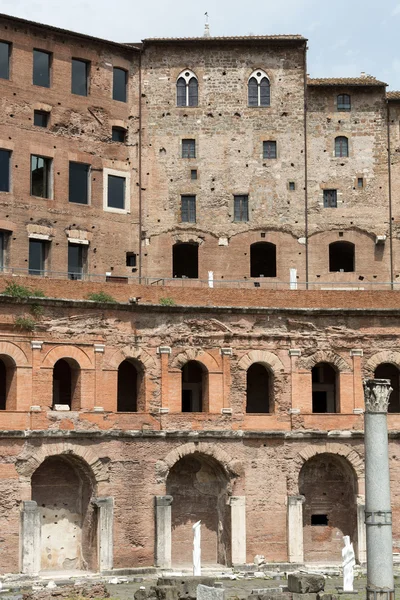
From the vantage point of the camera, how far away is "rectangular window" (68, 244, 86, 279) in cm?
4319

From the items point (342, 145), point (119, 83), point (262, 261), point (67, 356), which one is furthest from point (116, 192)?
point (67, 356)

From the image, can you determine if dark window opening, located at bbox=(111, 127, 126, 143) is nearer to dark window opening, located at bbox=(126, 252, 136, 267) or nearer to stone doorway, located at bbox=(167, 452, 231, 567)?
dark window opening, located at bbox=(126, 252, 136, 267)

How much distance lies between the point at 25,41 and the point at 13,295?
1292 cm

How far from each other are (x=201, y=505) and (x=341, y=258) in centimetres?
1465

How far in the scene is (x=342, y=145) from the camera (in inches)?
1825

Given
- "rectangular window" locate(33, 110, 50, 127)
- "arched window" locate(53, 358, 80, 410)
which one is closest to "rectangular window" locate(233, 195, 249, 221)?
"rectangular window" locate(33, 110, 50, 127)

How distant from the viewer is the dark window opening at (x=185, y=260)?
45.7m

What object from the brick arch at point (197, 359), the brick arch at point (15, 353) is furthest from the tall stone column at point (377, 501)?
the brick arch at point (15, 353)

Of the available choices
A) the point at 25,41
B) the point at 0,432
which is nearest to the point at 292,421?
the point at 0,432

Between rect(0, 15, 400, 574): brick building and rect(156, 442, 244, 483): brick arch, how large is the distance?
1.9 inches

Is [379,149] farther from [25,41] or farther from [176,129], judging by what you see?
[25,41]

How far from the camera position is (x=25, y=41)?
140 feet

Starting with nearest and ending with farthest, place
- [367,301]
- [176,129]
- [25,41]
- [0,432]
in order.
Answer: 1. [0,432]
2. [367,301]
3. [25,41]
4. [176,129]

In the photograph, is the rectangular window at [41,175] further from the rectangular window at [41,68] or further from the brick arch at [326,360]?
the brick arch at [326,360]
